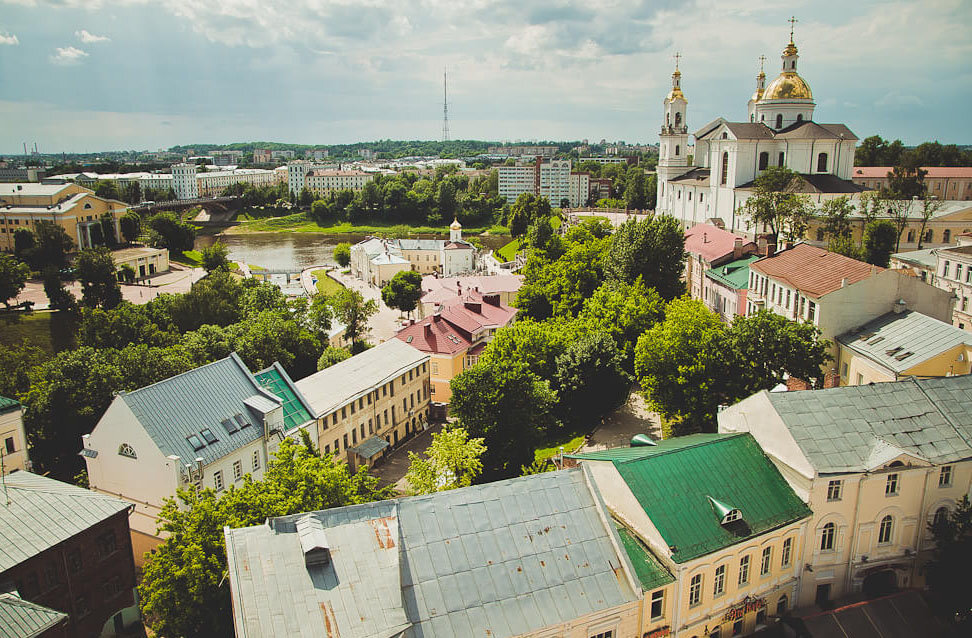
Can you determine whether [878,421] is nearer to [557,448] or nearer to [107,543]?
[557,448]

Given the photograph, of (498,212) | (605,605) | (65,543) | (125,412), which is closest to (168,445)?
(125,412)

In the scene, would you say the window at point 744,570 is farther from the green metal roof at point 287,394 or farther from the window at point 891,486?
the green metal roof at point 287,394

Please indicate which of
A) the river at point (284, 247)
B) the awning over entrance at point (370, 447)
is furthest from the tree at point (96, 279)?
the river at point (284, 247)

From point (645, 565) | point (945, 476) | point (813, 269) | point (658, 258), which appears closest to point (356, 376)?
point (645, 565)

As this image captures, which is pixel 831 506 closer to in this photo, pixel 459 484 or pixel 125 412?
pixel 459 484

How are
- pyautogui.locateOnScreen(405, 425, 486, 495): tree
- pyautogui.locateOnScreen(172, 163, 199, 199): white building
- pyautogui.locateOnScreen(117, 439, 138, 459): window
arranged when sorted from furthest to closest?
pyautogui.locateOnScreen(172, 163, 199, 199): white building
pyautogui.locateOnScreen(117, 439, 138, 459): window
pyautogui.locateOnScreen(405, 425, 486, 495): tree

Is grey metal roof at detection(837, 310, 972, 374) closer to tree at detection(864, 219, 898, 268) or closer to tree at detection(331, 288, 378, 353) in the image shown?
tree at detection(864, 219, 898, 268)

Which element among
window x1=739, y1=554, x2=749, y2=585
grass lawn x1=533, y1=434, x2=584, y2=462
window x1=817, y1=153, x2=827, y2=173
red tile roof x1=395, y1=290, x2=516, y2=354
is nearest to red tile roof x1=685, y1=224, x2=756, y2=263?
window x1=817, y1=153, x2=827, y2=173
